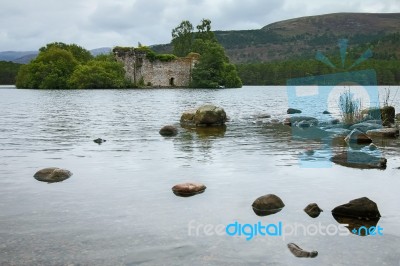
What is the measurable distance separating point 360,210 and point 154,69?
324ft

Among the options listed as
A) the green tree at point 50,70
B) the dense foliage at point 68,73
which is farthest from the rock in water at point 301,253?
the green tree at point 50,70

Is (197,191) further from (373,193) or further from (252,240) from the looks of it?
(373,193)

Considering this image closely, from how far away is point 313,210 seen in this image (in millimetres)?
8641

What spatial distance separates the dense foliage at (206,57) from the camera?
104062mm

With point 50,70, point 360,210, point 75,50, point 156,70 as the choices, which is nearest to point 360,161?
point 360,210

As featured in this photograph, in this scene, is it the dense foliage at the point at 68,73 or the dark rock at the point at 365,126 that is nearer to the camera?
the dark rock at the point at 365,126

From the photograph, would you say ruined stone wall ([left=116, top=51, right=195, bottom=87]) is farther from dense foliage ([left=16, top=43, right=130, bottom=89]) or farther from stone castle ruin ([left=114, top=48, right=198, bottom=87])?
dense foliage ([left=16, top=43, right=130, bottom=89])

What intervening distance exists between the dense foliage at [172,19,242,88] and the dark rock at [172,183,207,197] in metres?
93.9

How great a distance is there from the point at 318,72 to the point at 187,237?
15304 centimetres

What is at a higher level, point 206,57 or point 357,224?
point 206,57

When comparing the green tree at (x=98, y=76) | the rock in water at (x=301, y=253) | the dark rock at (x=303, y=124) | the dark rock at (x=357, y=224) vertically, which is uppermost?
the green tree at (x=98, y=76)

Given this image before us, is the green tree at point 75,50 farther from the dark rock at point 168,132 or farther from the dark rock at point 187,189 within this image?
the dark rock at point 187,189

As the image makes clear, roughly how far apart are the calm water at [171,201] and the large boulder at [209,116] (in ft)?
25.4

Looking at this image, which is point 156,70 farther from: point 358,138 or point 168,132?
point 358,138
